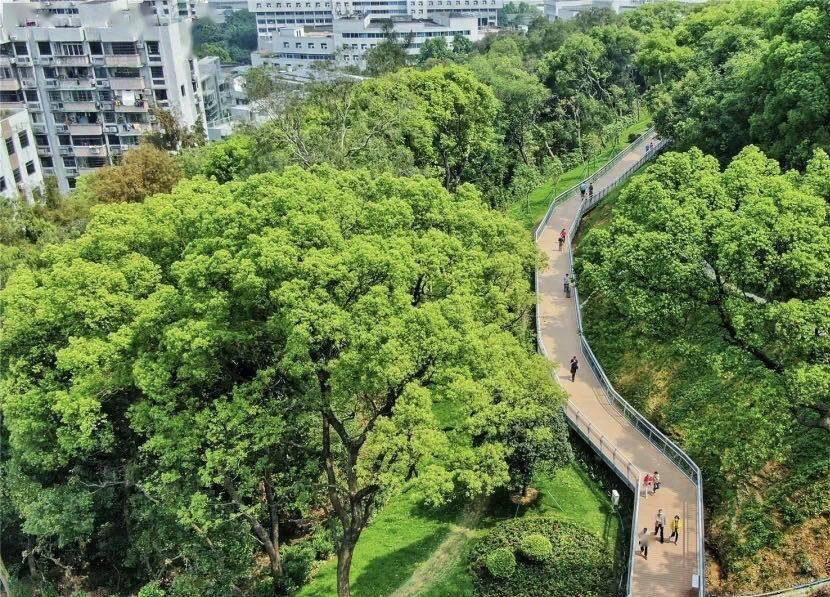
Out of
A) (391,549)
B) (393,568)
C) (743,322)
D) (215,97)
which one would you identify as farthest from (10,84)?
(743,322)

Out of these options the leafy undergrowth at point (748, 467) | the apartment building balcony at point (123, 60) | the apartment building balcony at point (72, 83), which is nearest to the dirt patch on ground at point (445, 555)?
the leafy undergrowth at point (748, 467)

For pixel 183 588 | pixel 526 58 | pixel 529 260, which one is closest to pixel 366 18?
pixel 526 58

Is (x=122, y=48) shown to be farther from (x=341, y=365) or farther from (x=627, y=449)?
(x=627, y=449)

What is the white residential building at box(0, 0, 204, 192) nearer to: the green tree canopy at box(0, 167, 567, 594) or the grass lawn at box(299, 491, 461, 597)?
the green tree canopy at box(0, 167, 567, 594)

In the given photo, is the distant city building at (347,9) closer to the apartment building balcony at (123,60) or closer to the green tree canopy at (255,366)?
the apartment building balcony at (123,60)

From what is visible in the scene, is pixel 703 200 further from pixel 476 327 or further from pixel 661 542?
pixel 661 542

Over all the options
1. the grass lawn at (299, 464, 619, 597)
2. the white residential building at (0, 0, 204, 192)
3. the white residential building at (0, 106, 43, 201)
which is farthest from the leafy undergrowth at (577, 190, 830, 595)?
the white residential building at (0, 0, 204, 192)
